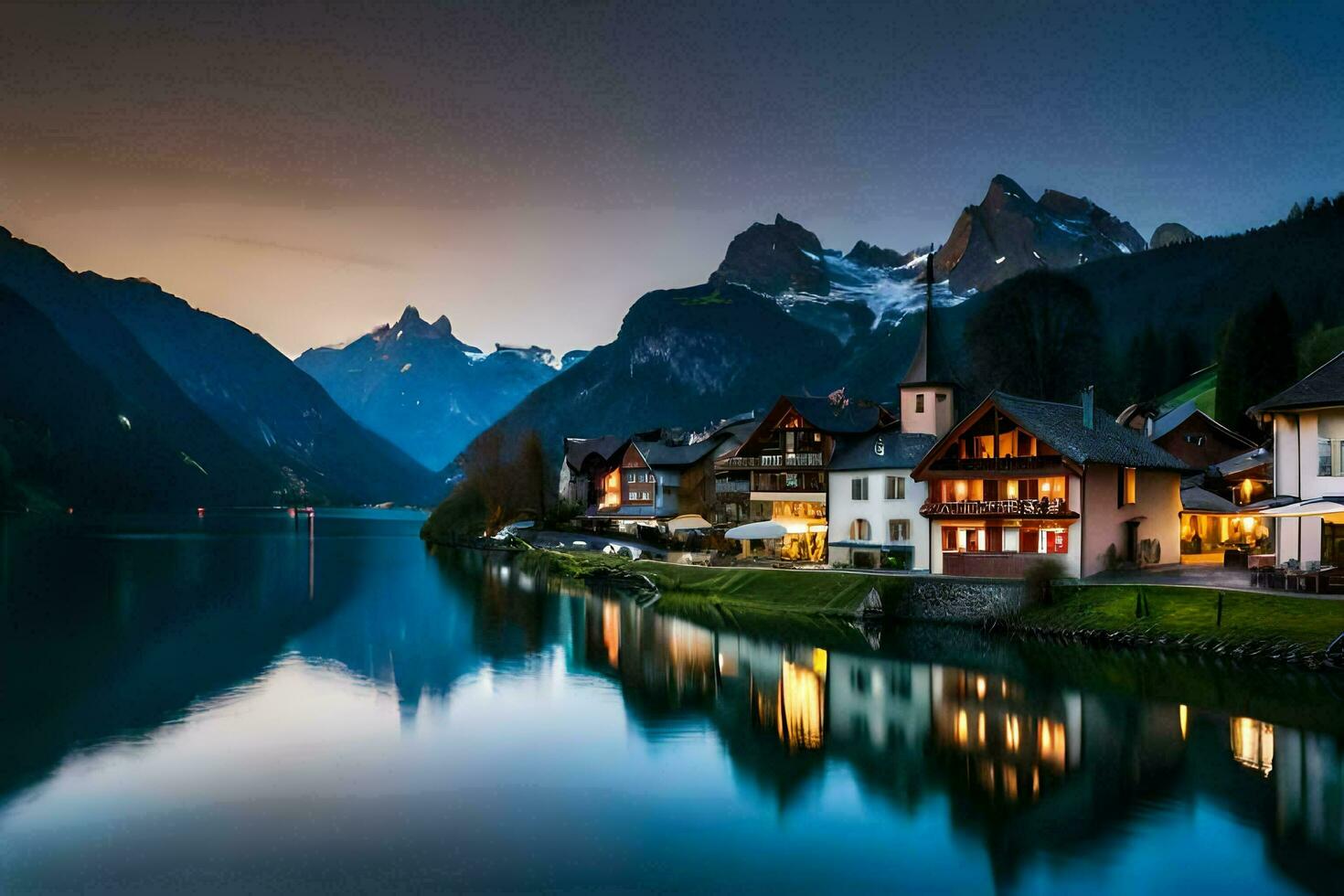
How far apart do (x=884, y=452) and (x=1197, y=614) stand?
76.1 feet

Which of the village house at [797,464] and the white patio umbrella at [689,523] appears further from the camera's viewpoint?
the white patio umbrella at [689,523]

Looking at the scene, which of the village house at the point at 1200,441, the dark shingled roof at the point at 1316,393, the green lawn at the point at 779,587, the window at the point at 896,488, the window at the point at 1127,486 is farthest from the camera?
the village house at the point at 1200,441

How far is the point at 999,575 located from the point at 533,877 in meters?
35.9

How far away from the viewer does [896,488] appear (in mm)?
60156

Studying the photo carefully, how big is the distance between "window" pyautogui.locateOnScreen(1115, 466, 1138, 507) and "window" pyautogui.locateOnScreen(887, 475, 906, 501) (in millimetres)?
11844

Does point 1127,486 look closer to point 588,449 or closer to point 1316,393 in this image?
point 1316,393

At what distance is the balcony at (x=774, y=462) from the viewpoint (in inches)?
2721

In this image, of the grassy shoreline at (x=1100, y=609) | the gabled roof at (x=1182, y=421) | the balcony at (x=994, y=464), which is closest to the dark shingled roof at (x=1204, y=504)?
the balcony at (x=994, y=464)

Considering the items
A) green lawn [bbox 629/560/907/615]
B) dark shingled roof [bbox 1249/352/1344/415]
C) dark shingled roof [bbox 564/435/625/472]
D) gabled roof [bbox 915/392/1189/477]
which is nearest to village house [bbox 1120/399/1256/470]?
gabled roof [bbox 915/392/1189/477]

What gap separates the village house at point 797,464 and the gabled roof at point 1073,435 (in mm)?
14410

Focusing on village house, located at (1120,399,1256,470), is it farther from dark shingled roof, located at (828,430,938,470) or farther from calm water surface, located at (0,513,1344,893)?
calm water surface, located at (0,513,1344,893)

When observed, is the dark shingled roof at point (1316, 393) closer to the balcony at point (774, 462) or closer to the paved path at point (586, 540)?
the balcony at point (774, 462)

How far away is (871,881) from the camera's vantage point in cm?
1977

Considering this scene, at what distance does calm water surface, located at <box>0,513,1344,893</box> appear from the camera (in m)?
20.4
